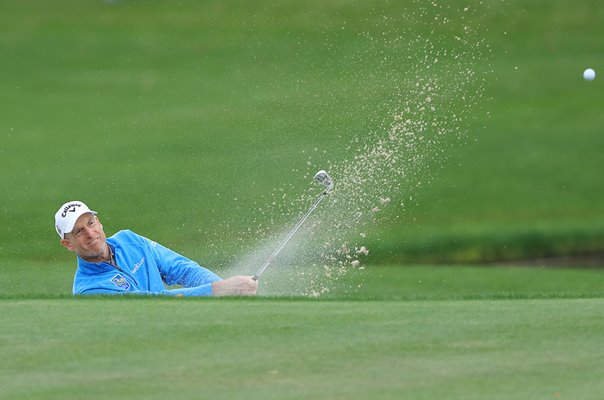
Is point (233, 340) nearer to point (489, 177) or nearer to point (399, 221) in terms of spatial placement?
point (399, 221)

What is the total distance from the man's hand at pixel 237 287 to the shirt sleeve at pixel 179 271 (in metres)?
0.49

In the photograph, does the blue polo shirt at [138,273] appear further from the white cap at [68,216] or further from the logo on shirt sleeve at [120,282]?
the white cap at [68,216]

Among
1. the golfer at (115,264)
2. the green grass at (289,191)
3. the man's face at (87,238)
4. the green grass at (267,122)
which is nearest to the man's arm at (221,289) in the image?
the golfer at (115,264)

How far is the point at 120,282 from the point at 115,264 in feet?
0.39

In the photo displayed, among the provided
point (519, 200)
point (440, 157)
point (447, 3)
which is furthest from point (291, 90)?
point (447, 3)

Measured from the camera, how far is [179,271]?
27.2 ft

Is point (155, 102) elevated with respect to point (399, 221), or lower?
elevated

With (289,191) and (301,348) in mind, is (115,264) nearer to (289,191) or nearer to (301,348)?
(301,348)

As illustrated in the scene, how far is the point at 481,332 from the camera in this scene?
5.81m

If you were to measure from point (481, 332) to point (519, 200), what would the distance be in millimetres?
10160

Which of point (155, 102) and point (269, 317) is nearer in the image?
point (269, 317)

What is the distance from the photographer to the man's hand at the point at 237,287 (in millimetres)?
7535

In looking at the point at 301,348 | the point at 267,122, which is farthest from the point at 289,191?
the point at 301,348

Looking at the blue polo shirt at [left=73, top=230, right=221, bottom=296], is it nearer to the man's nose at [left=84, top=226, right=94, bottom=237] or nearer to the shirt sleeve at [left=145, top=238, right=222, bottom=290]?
the shirt sleeve at [left=145, top=238, right=222, bottom=290]
